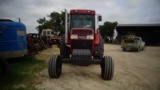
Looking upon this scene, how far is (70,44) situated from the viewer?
840cm

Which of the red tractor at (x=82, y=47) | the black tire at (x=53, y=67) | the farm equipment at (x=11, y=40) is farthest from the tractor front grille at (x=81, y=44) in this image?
the farm equipment at (x=11, y=40)

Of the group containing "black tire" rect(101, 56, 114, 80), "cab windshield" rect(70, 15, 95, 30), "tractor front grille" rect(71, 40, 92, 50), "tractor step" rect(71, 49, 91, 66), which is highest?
"cab windshield" rect(70, 15, 95, 30)

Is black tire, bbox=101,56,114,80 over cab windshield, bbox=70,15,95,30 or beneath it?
beneath

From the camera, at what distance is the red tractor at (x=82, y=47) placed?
25.1ft

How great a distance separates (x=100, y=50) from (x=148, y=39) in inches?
1472

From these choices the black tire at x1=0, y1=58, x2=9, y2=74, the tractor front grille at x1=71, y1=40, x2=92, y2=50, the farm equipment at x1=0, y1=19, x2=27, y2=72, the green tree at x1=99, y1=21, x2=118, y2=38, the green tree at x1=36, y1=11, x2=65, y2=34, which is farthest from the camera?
the green tree at x1=99, y1=21, x2=118, y2=38

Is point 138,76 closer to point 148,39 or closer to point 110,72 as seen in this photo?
point 110,72

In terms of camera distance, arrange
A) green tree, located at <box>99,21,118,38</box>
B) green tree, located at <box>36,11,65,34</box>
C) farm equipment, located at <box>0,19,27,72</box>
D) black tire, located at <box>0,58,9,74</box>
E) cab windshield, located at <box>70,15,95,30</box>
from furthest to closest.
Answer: green tree, located at <box>99,21,118,38</box> < green tree, located at <box>36,11,65,34</box> < farm equipment, located at <box>0,19,27,72</box> < cab windshield, located at <box>70,15,95,30</box> < black tire, located at <box>0,58,9,74</box>

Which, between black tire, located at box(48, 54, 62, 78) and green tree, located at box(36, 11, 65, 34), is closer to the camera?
black tire, located at box(48, 54, 62, 78)

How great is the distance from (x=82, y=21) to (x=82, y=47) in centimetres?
185

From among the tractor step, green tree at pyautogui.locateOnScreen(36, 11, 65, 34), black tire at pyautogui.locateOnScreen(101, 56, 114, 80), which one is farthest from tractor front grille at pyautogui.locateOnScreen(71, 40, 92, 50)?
green tree at pyautogui.locateOnScreen(36, 11, 65, 34)

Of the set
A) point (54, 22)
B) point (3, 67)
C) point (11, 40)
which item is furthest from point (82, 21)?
point (54, 22)

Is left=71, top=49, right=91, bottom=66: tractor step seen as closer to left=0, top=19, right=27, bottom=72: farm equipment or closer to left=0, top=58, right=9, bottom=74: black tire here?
left=0, top=58, right=9, bottom=74: black tire

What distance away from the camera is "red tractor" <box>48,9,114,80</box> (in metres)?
7.64
